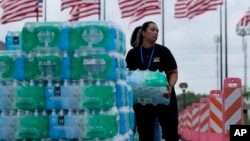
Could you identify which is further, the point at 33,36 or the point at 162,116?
the point at 162,116

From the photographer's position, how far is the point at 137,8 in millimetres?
38250

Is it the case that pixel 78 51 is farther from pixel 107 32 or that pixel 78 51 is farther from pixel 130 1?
pixel 130 1

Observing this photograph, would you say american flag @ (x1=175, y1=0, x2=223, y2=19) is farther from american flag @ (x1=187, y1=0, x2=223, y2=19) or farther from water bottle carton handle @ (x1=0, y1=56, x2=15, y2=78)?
water bottle carton handle @ (x1=0, y1=56, x2=15, y2=78)

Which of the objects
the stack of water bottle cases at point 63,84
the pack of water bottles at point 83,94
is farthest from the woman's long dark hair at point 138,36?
the pack of water bottles at point 83,94

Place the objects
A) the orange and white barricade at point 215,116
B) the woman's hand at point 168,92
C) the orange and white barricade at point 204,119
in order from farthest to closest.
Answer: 1. the orange and white barricade at point 204,119
2. the orange and white barricade at point 215,116
3. the woman's hand at point 168,92

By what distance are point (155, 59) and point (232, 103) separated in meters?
5.12

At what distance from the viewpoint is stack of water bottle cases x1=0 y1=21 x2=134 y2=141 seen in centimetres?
859

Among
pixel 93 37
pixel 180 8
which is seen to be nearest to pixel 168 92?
pixel 93 37

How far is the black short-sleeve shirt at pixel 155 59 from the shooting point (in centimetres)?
1005

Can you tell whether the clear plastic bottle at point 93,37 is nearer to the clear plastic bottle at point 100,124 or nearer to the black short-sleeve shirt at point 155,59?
the clear plastic bottle at point 100,124

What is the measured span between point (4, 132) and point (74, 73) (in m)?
1.06

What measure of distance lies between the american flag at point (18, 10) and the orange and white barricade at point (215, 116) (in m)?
15.9

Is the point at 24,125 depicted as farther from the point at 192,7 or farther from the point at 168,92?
the point at 192,7

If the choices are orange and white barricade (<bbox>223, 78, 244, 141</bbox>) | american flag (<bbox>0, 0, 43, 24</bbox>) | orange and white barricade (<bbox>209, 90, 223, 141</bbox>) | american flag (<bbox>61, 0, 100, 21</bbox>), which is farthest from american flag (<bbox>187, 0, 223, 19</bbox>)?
orange and white barricade (<bbox>223, 78, 244, 141</bbox>)
